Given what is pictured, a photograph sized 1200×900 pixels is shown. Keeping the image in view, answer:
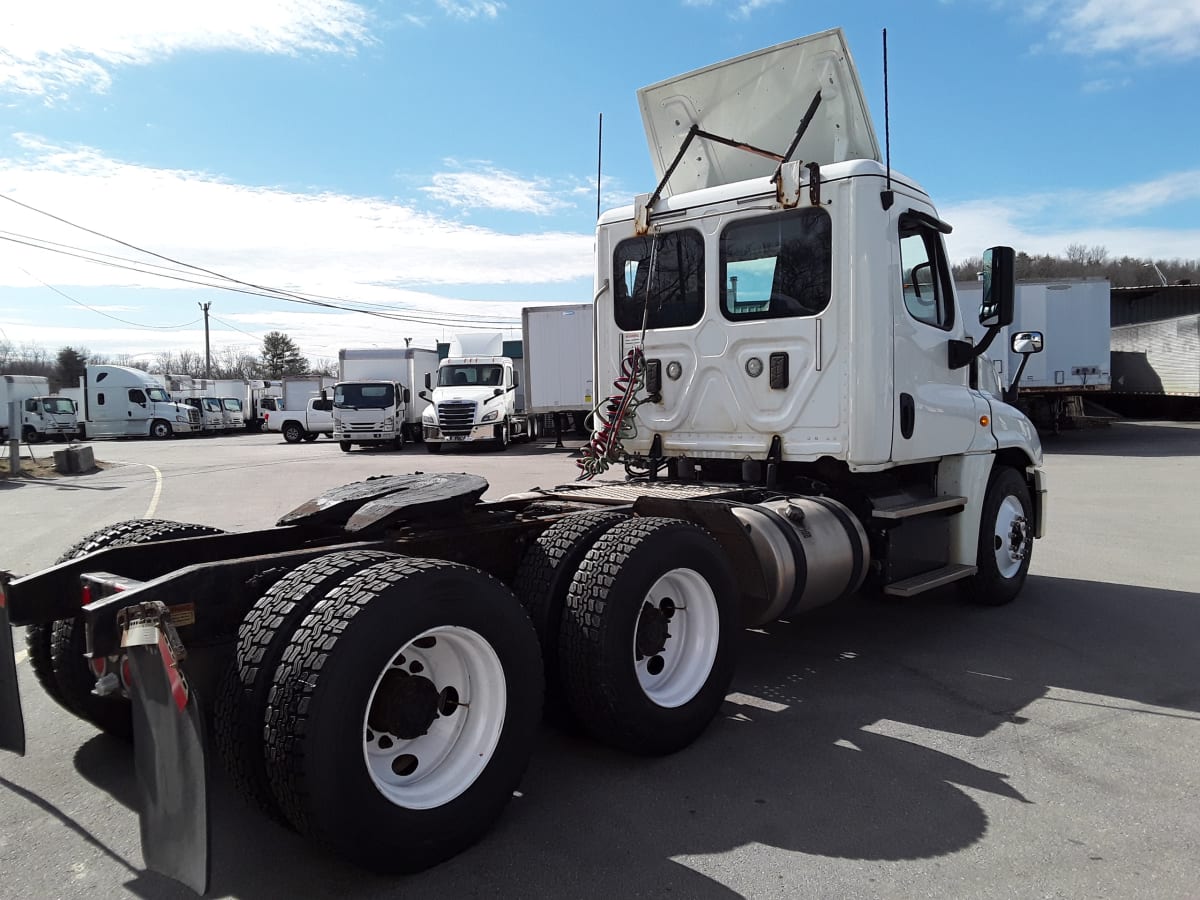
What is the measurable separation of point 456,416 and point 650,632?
21.6 metres

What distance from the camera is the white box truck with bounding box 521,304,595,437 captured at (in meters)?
24.8

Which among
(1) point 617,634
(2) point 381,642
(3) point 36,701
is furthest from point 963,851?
(3) point 36,701

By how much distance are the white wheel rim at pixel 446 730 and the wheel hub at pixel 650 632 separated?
0.86 metres

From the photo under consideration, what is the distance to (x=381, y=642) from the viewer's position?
8.81 ft

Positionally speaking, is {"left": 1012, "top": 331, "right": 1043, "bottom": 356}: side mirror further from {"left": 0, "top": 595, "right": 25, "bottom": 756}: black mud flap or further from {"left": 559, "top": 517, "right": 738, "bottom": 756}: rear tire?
{"left": 0, "top": 595, "right": 25, "bottom": 756}: black mud flap

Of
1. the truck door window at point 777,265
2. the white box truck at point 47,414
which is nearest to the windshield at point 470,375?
the truck door window at point 777,265

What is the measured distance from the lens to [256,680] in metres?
2.65

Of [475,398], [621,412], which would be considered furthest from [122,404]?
[621,412]

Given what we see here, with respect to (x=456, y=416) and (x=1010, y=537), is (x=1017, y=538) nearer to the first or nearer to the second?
(x=1010, y=537)

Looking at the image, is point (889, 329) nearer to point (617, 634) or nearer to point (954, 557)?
point (954, 557)

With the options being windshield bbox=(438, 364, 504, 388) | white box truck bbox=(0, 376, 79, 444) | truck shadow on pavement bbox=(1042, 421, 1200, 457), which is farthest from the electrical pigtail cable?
white box truck bbox=(0, 376, 79, 444)

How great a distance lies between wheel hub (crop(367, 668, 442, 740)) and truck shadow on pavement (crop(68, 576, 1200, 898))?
1.61 feet

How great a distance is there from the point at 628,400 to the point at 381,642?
3.52 m

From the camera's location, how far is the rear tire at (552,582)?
3713 millimetres
